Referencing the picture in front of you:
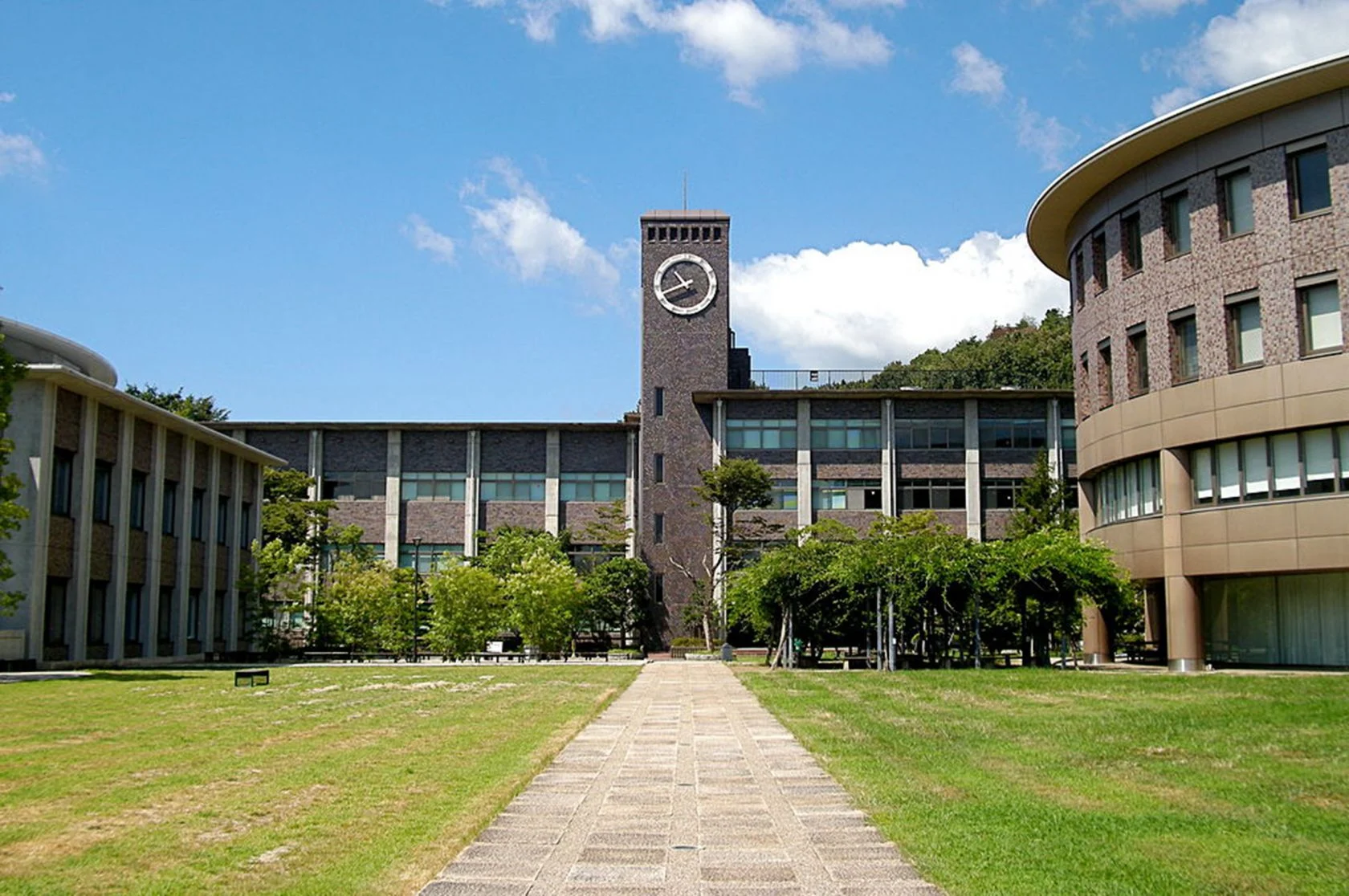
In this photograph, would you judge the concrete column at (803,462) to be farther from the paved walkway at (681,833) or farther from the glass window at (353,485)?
the paved walkway at (681,833)

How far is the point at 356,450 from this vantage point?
71.0m

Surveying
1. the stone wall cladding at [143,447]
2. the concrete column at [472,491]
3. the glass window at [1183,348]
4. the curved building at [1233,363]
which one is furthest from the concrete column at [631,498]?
the glass window at [1183,348]

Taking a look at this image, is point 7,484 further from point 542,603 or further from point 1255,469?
point 1255,469

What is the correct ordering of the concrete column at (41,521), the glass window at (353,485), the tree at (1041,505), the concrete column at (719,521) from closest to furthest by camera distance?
the concrete column at (41,521)
the tree at (1041,505)
the concrete column at (719,521)
the glass window at (353,485)

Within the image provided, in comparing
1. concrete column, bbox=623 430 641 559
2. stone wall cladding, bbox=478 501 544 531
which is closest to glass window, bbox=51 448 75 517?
stone wall cladding, bbox=478 501 544 531

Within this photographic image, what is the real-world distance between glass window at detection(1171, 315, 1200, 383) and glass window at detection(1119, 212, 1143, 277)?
106 inches

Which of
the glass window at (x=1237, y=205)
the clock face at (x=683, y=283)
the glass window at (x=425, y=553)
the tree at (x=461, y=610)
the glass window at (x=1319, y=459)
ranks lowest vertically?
the tree at (x=461, y=610)

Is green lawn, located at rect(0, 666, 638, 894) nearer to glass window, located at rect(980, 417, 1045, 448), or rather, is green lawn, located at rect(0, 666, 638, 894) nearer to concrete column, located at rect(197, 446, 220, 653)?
concrete column, located at rect(197, 446, 220, 653)

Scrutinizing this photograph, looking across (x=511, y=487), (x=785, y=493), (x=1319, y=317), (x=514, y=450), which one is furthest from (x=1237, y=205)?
(x=511, y=487)

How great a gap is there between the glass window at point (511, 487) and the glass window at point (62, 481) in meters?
30.9

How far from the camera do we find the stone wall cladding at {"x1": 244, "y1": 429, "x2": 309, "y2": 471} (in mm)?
71250

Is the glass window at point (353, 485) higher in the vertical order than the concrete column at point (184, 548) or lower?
higher

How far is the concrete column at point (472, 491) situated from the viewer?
70.0 metres

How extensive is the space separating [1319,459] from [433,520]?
4818cm
